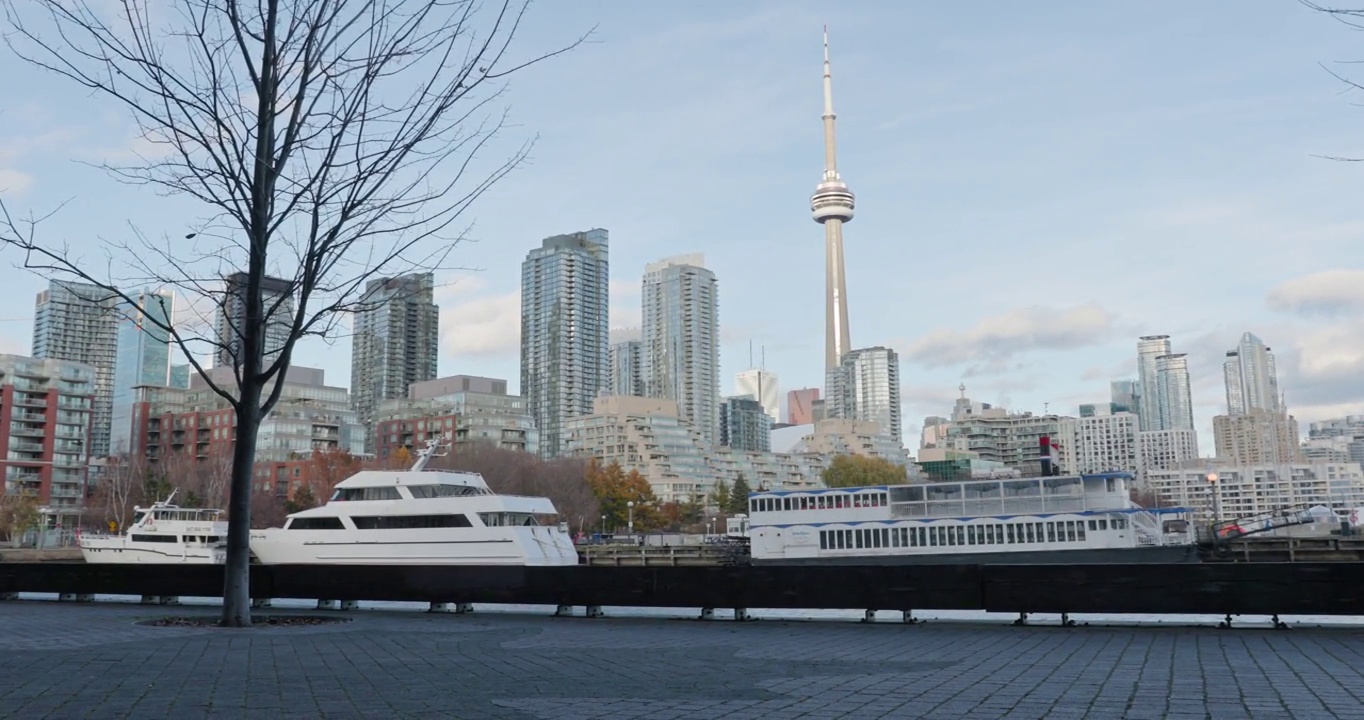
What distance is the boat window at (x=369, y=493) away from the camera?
43438 mm

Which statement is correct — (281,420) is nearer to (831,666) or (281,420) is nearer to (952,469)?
(952,469)

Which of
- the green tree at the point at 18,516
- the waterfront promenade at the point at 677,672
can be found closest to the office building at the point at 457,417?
the green tree at the point at 18,516

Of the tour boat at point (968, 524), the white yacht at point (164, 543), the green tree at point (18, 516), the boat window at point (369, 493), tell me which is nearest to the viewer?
the boat window at point (369, 493)

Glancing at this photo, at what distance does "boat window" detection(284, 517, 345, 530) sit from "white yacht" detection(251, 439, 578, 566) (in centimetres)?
10

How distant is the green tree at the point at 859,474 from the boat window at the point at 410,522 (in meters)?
98.8

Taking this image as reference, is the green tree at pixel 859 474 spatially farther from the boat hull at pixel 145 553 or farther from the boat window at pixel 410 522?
the boat window at pixel 410 522

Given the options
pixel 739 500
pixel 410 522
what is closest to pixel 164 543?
pixel 410 522

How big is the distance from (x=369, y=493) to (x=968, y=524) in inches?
1039

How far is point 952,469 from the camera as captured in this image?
17638 cm

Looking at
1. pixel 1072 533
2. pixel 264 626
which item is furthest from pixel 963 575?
pixel 1072 533

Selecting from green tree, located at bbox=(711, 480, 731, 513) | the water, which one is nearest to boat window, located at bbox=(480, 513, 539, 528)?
the water

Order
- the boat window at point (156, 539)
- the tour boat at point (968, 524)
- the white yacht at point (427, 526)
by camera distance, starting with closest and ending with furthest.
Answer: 1. the white yacht at point (427, 526)
2. the tour boat at point (968, 524)
3. the boat window at point (156, 539)

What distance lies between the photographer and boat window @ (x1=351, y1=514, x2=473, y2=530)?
1657 inches

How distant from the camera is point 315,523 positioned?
46594 millimetres
